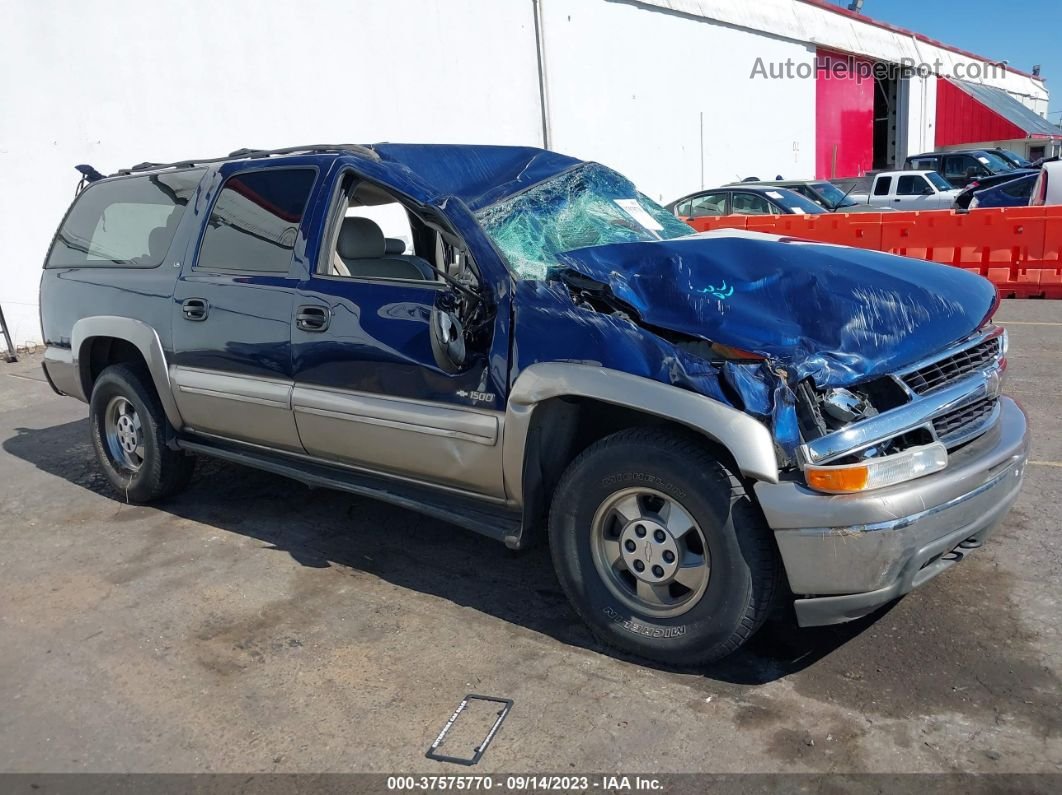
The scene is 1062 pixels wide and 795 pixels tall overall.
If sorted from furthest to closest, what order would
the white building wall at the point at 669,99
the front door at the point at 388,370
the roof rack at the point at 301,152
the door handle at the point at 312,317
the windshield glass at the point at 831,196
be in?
the white building wall at the point at 669,99, the windshield glass at the point at 831,196, the roof rack at the point at 301,152, the door handle at the point at 312,317, the front door at the point at 388,370

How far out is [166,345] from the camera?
4.91 meters

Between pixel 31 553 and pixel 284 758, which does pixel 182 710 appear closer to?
pixel 284 758

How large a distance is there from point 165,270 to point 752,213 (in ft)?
41.3

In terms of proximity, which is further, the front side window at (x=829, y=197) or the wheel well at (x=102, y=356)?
the front side window at (x=829, y=197)

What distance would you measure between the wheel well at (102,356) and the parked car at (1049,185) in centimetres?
1423

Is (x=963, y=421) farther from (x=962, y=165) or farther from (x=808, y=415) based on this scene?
(x=962, y=165)

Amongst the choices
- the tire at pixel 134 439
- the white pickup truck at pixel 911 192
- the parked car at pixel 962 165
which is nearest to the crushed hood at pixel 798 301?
the tire at pixel 134 439

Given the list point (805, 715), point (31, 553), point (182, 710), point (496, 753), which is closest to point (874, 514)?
point (805, 715)

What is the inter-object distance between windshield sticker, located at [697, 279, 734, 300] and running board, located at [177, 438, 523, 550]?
1.16m

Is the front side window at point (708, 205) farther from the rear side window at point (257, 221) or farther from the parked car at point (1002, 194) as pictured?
the rear side window at point (257, 221)

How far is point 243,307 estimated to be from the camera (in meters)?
4.41

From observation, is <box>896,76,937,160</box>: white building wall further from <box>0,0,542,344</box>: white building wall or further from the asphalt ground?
the asphalt ground

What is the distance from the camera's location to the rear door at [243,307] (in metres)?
4.30

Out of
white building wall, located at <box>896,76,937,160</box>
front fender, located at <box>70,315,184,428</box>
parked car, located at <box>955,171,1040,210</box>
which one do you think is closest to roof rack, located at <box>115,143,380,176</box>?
front fender, located at <box>70,315,184,428</box>
